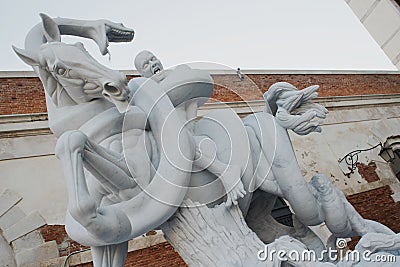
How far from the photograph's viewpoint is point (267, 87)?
805cm

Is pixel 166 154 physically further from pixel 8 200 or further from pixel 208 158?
pixel 8 200

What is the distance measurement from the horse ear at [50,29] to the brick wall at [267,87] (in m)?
2.43

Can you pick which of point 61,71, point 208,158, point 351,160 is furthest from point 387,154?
point 61,71

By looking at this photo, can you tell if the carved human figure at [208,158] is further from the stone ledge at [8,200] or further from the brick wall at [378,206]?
the brick wall at [378,206]

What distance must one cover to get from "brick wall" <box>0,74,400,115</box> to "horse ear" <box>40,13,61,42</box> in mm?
2431

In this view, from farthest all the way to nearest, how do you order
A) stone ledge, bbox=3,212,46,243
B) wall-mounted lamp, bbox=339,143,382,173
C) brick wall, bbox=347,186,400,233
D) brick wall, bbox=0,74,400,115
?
wall-mounted lamp, bbox=339,143,382,173, brick wall, bbox=347,186,400,233, brick wall, bbox=0,74,400,115, stone ledge, bbox=3,212,46,243

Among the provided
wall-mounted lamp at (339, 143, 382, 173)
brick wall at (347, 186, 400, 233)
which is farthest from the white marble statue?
wall-mounted lamp at (339, 143, 382, 173)

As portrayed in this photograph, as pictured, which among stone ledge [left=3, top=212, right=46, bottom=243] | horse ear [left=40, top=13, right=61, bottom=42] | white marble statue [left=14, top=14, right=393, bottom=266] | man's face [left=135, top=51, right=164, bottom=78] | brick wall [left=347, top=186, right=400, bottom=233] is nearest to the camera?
white marble statue [left=14, top=14, right=393, bottom=266]

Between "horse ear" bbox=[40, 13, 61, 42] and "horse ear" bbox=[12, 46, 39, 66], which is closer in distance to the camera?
"horse ear" bbox=[12, 46, 39, 66]

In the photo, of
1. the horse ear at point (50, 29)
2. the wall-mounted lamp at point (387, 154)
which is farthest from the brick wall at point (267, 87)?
the horse ear at point (50, 29)

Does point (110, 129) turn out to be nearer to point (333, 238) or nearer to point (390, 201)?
point (333, 238)

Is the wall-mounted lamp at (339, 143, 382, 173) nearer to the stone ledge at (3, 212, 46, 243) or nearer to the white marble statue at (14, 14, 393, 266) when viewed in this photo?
the stone ledge at (3, 212, 46, 243)

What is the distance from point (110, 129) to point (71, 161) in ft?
1.34

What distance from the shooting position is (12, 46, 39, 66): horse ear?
197 cm
